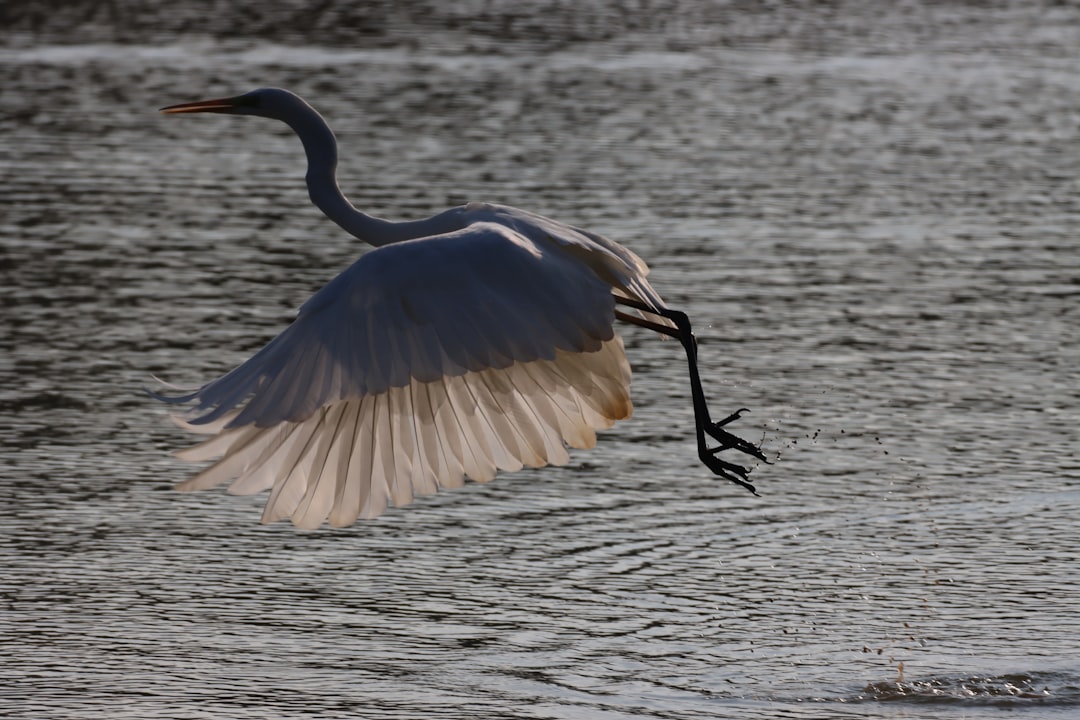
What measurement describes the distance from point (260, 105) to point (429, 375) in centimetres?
191

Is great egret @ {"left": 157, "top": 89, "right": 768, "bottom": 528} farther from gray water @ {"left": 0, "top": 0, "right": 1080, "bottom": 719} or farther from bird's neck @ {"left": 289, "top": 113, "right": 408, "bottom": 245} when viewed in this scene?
gray water @ {"left": 0, "top": 0, "right": 1080, "bottom": 719}

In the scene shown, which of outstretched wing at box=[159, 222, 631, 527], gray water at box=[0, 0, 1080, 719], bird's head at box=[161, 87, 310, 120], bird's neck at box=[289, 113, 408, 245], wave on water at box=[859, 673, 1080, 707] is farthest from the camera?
bird's head at box=[161, 87, 310, 120]

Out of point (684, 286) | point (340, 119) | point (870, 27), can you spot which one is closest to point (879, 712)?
point (684, 286)

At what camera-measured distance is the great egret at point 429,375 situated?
5.02 metres

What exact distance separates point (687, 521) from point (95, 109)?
8.76 metres

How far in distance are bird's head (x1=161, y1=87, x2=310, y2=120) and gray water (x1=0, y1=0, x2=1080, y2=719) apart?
1466mm

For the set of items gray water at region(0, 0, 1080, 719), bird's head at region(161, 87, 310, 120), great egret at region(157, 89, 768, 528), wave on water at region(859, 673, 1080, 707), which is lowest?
wave on water at region(859, 673, 1080, 707)

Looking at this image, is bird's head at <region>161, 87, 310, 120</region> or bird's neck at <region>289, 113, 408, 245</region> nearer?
bird's neck at <region>289, 113, 408, 245</region>

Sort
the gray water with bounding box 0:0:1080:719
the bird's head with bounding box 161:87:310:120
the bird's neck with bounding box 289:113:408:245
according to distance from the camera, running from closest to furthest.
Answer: the gray water with bounding box 0:0:1080:719 < the bird's neck with bounding box 289:113:408:245 < the bird's head with bounding box 161:87:310:120

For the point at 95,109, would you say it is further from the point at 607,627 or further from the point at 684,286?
the point at 607,627

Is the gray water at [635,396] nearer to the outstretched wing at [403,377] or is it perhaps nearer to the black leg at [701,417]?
the black leg at [701,417]

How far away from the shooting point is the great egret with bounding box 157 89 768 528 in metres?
5.02

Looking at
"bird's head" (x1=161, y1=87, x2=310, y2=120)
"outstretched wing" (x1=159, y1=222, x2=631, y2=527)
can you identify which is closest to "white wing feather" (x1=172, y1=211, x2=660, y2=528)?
"outstretched wing" (x1=159, y1=222, x2=631, y2=527)

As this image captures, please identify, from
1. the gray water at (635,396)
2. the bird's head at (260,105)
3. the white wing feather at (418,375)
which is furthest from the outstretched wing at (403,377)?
the bird's head at (260,105)
